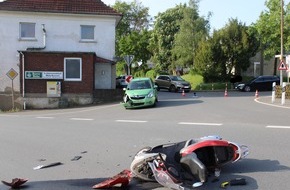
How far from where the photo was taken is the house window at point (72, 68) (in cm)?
2879

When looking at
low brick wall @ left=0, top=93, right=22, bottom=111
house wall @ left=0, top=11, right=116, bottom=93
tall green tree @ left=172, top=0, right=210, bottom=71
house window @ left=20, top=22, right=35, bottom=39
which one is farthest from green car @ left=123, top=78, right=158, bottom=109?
tall green tree @ left=172, top=0, right=210, bottom=71

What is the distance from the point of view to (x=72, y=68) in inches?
1139

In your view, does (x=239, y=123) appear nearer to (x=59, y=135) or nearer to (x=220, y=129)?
(x=220, y=129)

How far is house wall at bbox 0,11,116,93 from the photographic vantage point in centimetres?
3181

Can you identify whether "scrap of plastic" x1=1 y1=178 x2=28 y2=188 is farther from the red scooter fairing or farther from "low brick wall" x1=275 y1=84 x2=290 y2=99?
"low brick wall" x1=275 y1=84 x2=290 y2=99

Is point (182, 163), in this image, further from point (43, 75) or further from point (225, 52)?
point (225, 52)

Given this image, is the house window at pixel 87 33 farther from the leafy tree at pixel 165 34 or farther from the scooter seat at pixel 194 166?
the leafy tree at pixel 165 34

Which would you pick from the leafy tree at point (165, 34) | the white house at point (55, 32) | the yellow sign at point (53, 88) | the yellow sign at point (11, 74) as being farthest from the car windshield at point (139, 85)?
A: the leafy tree at point (165, 34)

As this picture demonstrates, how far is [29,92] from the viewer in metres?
28.1

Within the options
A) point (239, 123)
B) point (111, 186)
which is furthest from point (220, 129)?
point (111, 186)

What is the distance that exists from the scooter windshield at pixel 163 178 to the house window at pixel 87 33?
27410mm

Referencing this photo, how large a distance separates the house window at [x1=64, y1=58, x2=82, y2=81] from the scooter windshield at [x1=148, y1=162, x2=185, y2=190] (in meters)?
23.3

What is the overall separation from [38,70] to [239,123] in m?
18.6

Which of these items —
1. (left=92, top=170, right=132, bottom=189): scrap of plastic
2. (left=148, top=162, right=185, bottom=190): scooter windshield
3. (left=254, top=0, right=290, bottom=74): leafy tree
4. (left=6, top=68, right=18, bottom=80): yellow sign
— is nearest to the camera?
(left=148, top=162, right=185, bottom=190): scooter windshield
